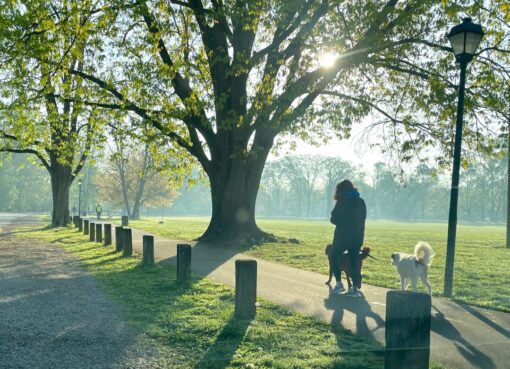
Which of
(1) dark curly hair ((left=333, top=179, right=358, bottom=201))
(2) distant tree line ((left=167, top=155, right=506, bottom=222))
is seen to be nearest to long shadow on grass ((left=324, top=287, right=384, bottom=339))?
(1) dark curly hair ((left=333, top=179, right=358, bottom=201))

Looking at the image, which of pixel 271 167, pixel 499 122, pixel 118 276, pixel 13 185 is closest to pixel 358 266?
pixel 118 276

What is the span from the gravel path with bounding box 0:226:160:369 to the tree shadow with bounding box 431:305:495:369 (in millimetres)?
2988

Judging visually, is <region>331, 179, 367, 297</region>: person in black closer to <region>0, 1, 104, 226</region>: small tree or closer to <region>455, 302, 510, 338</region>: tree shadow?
<region>455, 302, 510, 338</region>: tree shadow

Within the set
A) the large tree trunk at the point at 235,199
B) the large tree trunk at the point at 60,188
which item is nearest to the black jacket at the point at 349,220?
A: the large tree trunk at the point at 235,199

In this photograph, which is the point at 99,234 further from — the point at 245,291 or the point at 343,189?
the point at 245,291

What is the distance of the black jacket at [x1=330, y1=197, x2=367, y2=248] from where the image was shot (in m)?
7.10

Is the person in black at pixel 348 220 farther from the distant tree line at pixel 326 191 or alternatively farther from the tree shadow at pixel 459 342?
the distant tree line at pixel 326 191

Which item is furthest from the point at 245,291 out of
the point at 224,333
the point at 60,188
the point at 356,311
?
the point at 60,188

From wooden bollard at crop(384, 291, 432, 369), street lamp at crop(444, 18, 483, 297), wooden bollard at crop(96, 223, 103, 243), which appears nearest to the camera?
wooden bollard at crop(384, 291, 432, 369)

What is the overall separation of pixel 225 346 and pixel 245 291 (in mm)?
1241

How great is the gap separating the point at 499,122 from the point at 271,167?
92.2 m

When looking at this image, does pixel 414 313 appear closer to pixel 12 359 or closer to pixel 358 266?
pixel 12 359

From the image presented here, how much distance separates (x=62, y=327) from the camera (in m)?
5.32

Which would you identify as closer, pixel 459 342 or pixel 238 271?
pixel 459 342
